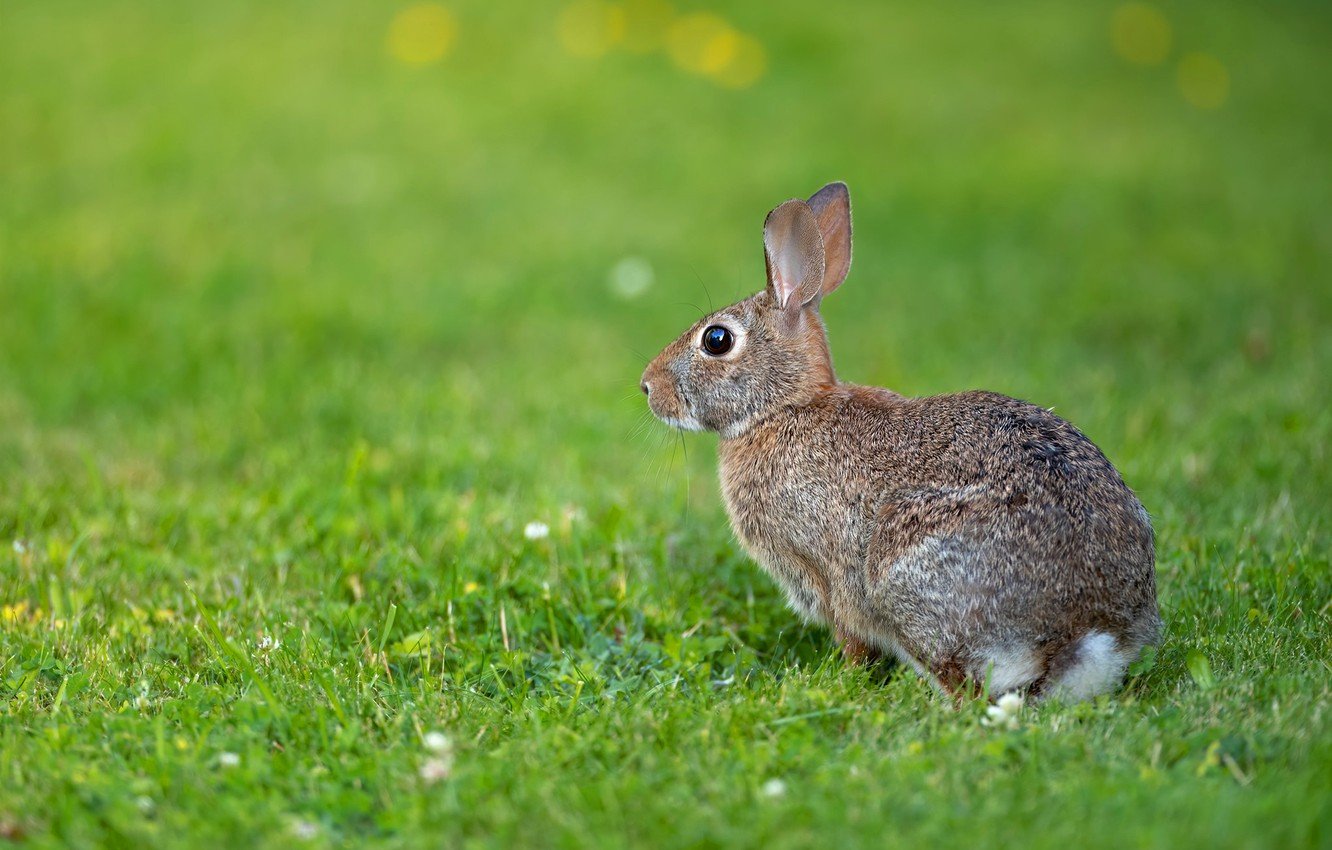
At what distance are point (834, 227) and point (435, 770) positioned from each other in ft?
8.31

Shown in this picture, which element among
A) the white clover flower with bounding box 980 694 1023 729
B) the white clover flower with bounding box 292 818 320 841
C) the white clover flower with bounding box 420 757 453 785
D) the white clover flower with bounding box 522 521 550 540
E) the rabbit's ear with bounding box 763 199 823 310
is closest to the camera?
the white clover flower with bounding box 292 818 320 841

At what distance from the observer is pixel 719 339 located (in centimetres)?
488

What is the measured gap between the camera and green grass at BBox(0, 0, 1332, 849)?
3.41 metres

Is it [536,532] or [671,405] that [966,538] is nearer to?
[671,405]

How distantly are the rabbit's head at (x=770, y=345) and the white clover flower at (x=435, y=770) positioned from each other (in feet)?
5.98

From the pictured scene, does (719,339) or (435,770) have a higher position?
(719,339)

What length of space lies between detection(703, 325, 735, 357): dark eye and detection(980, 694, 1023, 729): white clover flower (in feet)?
5.34

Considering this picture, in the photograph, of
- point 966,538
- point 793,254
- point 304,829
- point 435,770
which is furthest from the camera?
point 793,254

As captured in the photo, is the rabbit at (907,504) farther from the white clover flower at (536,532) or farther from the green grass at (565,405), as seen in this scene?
the white clover flower at (536,532)

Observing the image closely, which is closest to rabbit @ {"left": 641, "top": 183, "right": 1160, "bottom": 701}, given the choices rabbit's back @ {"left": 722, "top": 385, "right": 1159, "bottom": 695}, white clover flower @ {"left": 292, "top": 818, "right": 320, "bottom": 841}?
rabbit's back @ {"left": 722, "top": 385, "right": 1159, "bottom": 695}

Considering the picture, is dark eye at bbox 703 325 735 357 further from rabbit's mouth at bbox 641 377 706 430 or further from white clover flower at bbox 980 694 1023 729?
white clover flower at bbox 980 694 1023 729

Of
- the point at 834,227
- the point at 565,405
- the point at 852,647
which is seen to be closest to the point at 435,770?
the point at 852,647

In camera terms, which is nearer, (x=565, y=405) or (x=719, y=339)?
(x=719, y=339)

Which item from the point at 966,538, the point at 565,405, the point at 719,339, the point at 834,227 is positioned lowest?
the point at 565,405
